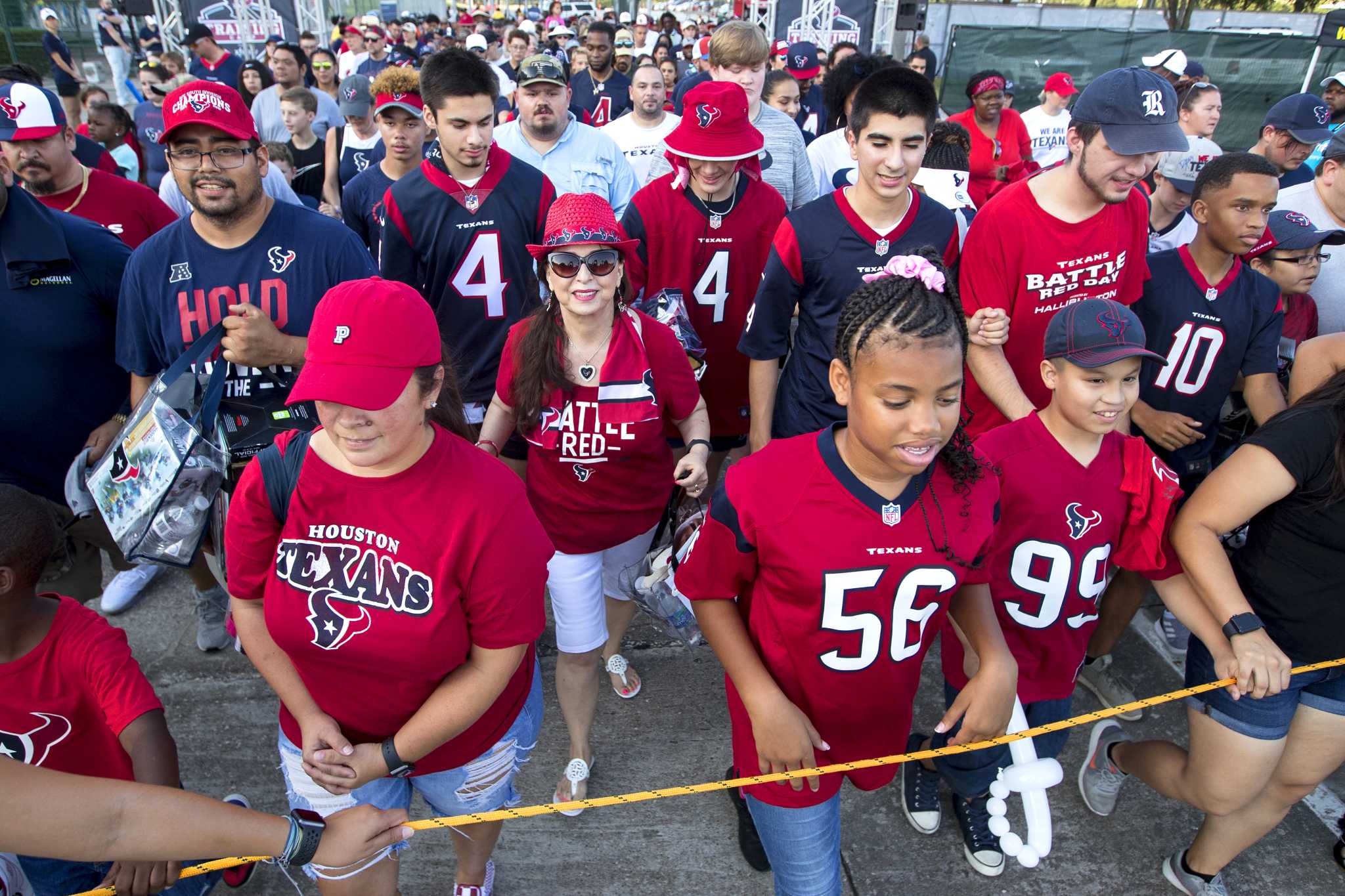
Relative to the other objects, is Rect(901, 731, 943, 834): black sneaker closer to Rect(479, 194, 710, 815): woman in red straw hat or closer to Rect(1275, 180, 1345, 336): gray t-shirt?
Rect(479, 194, 710, 815): woman in red straw hat

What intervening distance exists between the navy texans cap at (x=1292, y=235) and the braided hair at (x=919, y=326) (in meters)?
2.22

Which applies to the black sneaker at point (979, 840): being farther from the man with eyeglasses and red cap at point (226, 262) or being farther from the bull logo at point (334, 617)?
the man with eyeglasses and red cap at point (226, 262)

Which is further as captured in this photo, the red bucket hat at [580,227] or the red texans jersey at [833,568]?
the red bucket hat at [580,227]

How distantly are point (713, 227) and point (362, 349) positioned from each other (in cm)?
230

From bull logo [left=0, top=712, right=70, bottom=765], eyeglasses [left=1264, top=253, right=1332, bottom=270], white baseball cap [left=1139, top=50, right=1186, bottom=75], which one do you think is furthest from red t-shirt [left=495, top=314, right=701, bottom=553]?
white baseball cap [left=1139, top=50, right=1186, bottom=75]

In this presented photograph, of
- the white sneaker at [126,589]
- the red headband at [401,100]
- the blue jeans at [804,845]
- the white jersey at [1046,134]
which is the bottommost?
the white sneaker at [126,589]

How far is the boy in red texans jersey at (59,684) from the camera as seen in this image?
2.11m

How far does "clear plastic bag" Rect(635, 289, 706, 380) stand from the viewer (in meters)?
3.39

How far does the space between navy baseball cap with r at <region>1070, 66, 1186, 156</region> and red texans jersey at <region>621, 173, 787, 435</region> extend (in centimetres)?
139

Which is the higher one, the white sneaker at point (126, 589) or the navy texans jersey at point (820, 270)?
the navy texans jersey at point (820, 270)

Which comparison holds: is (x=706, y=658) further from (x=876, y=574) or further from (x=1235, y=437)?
(x=1235, y=437)

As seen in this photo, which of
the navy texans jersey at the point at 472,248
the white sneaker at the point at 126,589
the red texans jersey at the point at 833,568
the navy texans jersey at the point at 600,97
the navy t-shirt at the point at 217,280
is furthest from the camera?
the navy texans jersey at the point at 600,97

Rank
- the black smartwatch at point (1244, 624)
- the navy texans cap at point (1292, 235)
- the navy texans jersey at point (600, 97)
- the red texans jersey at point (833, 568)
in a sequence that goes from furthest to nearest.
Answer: the navy texans jersey at point (600, 97) → the navy texans cap at point (1292, 235) → the black smartwatch at point (1244, 624) → the red texans jersey at point (833, 568)

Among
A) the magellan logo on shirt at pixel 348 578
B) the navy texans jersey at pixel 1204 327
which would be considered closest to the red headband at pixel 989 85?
the navy texans jersey at pixel 1204 327
